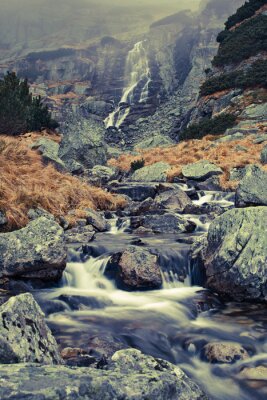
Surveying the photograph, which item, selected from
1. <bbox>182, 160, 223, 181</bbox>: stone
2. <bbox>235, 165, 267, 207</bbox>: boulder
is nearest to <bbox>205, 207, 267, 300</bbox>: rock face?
<bbox>235, 165, 267, 207</bbox>: boulder

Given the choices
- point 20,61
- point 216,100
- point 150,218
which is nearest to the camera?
point 150,218

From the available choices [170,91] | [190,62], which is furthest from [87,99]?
[190,62]

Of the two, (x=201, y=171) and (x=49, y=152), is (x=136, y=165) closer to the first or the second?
(x=201, y=171)

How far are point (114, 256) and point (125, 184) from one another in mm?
10068

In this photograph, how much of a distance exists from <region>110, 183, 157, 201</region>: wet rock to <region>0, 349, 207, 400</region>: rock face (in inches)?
552

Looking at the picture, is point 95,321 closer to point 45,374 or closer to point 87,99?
point 45,374

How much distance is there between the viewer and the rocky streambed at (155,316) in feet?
9.51

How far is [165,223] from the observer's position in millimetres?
12500

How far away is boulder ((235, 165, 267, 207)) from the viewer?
43.2ft

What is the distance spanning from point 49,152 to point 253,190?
975 cm

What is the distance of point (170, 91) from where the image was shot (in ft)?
267

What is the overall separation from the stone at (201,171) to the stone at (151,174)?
1.11 meters

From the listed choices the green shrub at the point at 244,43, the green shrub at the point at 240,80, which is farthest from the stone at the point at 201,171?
the green shrub at the point at 244,43

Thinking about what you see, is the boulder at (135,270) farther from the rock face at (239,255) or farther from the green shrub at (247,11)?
the green shrub at (247,11)
